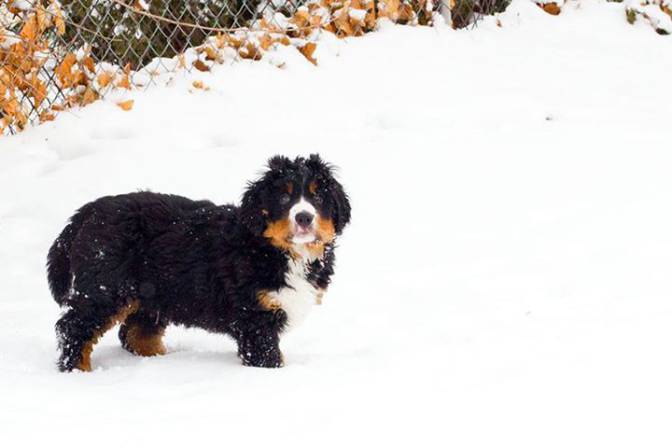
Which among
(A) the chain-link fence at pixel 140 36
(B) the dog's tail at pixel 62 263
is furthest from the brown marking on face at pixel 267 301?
(A) the chain-link fence at pixel 140 36

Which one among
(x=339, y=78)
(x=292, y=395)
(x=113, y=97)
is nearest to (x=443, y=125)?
(x=339, y=78)

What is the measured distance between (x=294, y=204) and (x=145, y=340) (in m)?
1.13

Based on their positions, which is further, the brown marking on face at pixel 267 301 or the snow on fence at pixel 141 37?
the snow on fence at pixel 141 37

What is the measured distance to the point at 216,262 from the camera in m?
5.07

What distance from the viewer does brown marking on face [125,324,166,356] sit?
541 cm

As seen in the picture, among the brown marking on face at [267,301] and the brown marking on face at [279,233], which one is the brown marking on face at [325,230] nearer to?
the brown marking on face at [279,233]

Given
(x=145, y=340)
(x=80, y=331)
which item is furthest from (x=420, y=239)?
(x=80, y=331)

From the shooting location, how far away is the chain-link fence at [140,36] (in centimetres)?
735

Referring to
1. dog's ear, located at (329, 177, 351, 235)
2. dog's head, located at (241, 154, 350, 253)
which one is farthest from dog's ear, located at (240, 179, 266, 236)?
dog's ear, located at (329, 177, 351, 235)

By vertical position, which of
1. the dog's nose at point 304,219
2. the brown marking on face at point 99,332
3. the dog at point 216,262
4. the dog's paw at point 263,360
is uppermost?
the dog's nose at point 304,219

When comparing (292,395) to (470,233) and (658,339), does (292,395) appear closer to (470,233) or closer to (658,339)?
(658,339)

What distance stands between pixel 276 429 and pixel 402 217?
139 inches

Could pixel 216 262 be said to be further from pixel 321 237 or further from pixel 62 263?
pixel 62 263

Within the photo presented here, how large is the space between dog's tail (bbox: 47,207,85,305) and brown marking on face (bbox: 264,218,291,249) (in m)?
0.97
